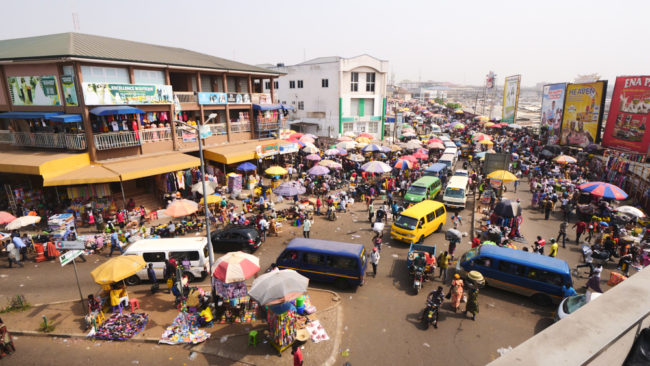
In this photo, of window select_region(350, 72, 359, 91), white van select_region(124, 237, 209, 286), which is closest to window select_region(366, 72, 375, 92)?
window select_region(350, 72, 359, 91)

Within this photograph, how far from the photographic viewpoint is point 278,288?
9750 millimetres

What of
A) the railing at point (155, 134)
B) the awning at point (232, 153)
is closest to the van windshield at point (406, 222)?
the awning at point (232, 153)

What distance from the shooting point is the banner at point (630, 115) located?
26844 mm

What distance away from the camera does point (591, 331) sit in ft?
6.75

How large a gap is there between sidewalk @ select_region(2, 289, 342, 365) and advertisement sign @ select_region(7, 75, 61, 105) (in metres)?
14.3

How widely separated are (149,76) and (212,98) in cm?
509

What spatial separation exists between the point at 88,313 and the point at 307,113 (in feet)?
138

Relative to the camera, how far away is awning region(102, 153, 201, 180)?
1960 centimetres

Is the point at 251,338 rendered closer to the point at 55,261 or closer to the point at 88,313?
the point at 88,313

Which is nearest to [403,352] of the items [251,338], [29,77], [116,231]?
[251,338]

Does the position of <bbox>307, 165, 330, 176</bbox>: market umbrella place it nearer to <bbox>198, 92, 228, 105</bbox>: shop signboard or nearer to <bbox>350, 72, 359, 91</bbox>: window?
<bbox>198, 92, 228, 105</bbox>: shop signboard

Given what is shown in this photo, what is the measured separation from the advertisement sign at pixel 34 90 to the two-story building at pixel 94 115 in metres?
0.06

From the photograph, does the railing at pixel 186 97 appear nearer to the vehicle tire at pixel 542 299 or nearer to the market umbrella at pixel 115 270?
the market umbrella at pixel 115 270

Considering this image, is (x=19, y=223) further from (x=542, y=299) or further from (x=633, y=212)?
(x=633, y=212)
